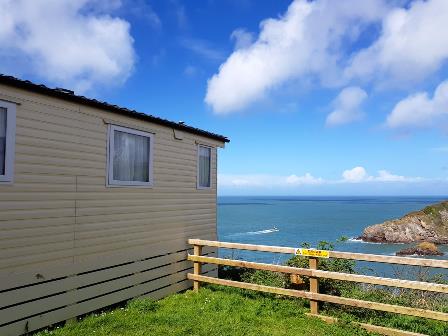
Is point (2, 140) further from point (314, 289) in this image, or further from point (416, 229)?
point (416, 229)

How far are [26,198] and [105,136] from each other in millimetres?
2018

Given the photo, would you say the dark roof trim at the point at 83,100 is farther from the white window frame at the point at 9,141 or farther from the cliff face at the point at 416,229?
the cliff face at the point at 416,229

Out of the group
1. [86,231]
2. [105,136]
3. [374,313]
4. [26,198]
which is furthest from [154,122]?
[374,313]

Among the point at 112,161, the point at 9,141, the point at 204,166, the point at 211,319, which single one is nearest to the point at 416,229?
the point at 204,166

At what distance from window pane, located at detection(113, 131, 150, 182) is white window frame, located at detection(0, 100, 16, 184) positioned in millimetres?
2169

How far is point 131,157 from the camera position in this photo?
8000 millimetres

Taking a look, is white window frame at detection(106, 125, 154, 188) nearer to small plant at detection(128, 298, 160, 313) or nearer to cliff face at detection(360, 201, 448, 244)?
small plant at detection(128, 298, 160, 313)

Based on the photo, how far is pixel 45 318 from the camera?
616cm

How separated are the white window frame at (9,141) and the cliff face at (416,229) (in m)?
52.5

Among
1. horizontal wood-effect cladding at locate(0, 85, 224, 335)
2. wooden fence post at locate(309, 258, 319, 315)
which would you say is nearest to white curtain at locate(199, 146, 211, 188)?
horizontal wood-effect cladding at locate(0, 85, 224, 335)

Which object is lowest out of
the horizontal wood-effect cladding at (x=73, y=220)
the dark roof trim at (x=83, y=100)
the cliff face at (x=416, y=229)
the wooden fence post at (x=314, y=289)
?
the cliff face at (x=416, y=229)

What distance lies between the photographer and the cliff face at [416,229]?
50344 mm

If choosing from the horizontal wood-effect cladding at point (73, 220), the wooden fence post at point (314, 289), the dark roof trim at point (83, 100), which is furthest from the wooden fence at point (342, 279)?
the dark roof trim at point (83, 100)

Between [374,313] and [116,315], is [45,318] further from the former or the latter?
[374,313]
